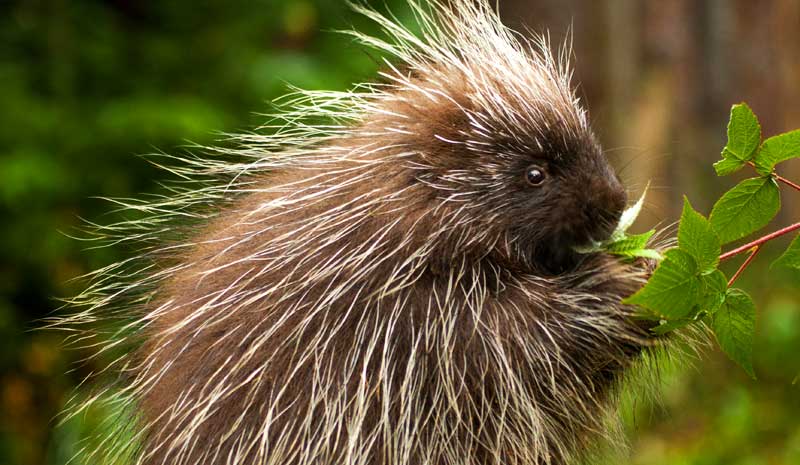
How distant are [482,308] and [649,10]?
4.11 metres

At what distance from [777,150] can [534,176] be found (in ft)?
1.85

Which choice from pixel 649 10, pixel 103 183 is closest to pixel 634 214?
pixel 103 183

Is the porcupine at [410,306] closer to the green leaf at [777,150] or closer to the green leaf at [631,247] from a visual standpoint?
the green leaf at [631,247]

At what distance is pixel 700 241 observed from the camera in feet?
5.80

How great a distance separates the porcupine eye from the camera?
87.0 inches

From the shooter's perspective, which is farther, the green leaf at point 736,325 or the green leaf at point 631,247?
the green leaf at point 631,247

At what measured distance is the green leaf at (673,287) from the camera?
174cm

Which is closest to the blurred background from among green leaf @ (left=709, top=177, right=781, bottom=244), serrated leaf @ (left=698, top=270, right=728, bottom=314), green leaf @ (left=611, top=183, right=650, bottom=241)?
green leaf @ (left=611, top=183, right=650, bottom=241)

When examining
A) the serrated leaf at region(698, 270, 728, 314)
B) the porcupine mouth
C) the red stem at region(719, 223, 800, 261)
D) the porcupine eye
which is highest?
the porcupine eye

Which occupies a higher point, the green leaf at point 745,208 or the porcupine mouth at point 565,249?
the green leaf at point 745,208

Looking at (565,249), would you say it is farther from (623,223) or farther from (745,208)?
(745,208)

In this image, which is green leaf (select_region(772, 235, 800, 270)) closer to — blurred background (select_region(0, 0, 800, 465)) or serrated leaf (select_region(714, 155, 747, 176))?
serrated leaf (select_region(714, 155, 747, 176))

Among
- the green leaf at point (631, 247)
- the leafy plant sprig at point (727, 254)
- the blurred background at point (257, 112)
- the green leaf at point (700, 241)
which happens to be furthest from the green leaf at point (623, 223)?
the blurred background at point (257, 112)

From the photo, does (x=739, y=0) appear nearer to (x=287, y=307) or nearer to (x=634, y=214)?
(x=634, y=214)
